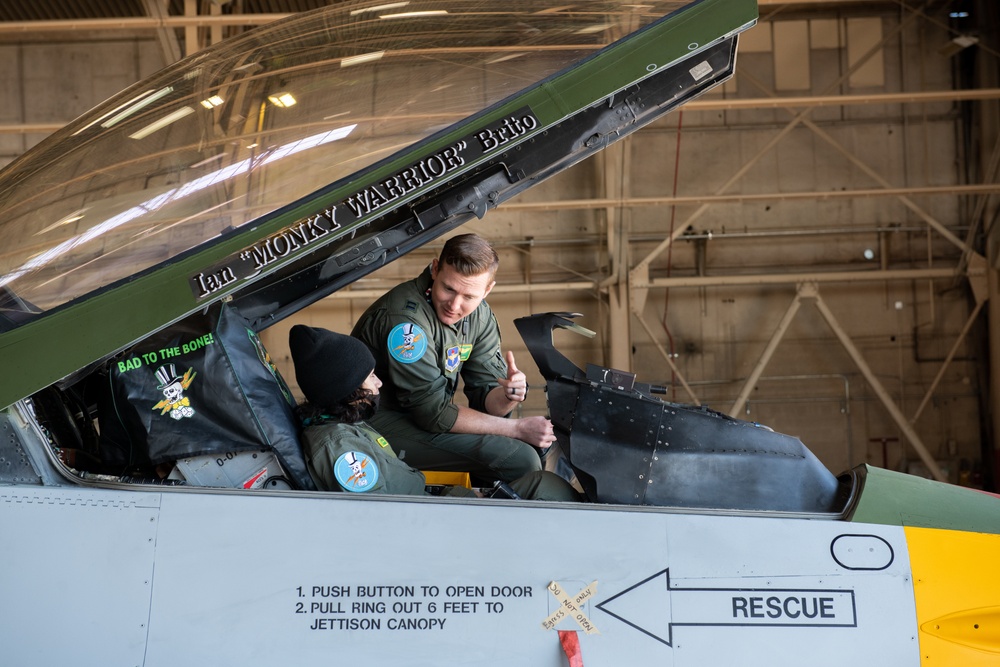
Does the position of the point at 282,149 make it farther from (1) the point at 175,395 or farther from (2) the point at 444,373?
(2) the point at 444,373

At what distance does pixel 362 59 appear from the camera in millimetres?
2758

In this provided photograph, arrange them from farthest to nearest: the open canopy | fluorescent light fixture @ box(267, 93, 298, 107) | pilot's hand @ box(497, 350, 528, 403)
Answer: pilot's hand @ box(497, 350, 528, 403) < fluorescent light fixture @ box(267, 93, 298, 107) < the open canopy

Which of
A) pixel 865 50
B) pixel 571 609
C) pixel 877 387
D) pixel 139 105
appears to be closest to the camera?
pixel 571 609

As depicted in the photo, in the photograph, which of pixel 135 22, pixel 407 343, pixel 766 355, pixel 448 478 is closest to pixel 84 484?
pixel 407 343

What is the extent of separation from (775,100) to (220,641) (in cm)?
802

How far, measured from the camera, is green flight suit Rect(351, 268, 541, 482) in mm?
3215

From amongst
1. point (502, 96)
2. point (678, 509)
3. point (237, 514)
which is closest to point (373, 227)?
point (502, 96)

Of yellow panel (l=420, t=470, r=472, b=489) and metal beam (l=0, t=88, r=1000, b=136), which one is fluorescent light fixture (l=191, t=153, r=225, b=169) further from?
metal beam (l=0, t=88, r=1000, b=136)

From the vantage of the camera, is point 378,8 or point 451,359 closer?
point 378,8

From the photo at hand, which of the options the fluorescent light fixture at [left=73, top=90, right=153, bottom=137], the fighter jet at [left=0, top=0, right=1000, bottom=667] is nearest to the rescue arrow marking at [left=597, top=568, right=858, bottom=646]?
the fighter jet at [left=0, top=0, right=1000, bottom=667]

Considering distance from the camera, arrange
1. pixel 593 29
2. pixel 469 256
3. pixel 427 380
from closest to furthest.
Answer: pixel 593 29, pixel 469 256, pixel 427 380

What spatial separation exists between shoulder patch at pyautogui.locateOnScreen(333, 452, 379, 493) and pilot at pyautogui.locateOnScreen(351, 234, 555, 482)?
0.63 meters

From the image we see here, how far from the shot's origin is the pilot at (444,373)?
3172mm

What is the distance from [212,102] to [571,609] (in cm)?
176
